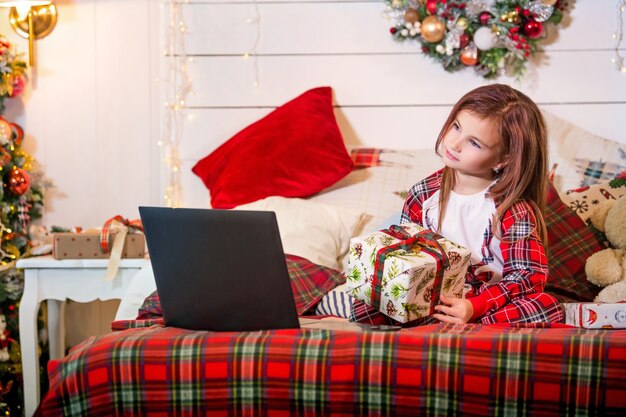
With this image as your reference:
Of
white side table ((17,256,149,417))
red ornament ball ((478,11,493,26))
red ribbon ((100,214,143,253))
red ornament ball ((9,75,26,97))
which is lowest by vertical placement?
white side table ((17,256,149,417))

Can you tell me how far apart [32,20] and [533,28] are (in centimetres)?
190

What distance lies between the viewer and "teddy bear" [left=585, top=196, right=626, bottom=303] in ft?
7.00

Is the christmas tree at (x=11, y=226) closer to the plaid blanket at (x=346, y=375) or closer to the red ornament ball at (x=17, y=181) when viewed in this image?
the red ornament ball at (x=17, y=181)

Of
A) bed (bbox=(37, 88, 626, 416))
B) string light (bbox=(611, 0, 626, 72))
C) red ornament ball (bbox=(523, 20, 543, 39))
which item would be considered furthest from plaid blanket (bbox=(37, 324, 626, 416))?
string light (bbox=(611, 0, 626, 72))

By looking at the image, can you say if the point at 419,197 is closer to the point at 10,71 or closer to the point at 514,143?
the point at 514,143

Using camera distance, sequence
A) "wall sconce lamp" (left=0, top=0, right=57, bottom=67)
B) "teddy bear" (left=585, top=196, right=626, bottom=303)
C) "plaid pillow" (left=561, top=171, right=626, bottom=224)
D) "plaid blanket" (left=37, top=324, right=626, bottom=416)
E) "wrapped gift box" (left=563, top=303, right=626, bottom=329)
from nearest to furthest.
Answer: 1. "plaid blanket" (left=37, top=324, right=626, bottom=416)
2. "wrapped gift box" (left=563, top=303, right=626, bottom=329)
3. "teddy bear" (left=585, top=196, right=626, bottom=303)
4. "plaid pillow" (left=561, top=171, right=626, bottom=224)
5. "wall sconce lamp" (left=0, top=0, right=57, bottom=67)

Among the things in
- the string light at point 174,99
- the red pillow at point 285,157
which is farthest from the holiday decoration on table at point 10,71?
the red pillow at point 285,157

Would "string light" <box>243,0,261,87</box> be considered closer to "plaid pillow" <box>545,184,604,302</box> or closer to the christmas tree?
the christmas tree

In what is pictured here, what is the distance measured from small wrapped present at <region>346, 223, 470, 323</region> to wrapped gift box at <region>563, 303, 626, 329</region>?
0.35m

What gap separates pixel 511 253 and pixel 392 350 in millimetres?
672

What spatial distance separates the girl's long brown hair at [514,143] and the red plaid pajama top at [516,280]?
0.03 meters

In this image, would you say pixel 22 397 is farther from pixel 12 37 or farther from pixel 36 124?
pixel 12 37

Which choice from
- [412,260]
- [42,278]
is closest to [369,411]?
[412,260]

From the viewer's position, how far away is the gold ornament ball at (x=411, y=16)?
288 centimetres
